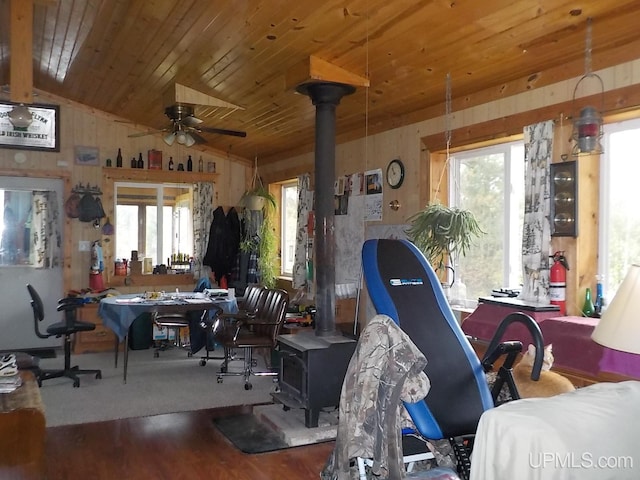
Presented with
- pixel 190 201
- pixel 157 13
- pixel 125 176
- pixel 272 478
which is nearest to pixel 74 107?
pixel 125 176

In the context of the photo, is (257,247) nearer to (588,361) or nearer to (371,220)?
(371,220)

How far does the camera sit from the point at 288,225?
25.0ft

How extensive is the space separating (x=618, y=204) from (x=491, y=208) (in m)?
1.01

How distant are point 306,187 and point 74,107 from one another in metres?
3.09

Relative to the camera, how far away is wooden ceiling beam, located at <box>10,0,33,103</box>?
4176 mm

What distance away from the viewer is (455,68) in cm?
377

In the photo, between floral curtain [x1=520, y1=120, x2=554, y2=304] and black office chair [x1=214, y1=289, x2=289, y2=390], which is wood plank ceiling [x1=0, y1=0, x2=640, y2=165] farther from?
black office chair [x1=214, y1=289, x2=289, y2=390]

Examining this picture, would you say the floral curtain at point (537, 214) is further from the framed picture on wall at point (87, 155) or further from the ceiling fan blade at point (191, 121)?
the framed picture on wall at point (87, 155)

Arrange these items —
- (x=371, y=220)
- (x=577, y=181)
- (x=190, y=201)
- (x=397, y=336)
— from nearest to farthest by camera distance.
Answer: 1. (x=397, y=336)
2. (x=577, y=181)
3. (x=371, y=220)
4. (x=190, y=201)

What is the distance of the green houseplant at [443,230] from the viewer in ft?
13.2

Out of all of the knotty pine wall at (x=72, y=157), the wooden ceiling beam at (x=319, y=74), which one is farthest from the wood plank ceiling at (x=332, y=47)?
the knotty pine wall at (x=72, y=157)

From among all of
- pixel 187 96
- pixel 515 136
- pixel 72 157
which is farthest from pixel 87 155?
pixel 515 136

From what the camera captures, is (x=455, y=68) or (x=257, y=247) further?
(x=257, y=247)

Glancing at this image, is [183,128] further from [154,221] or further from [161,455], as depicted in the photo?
[154,221]
